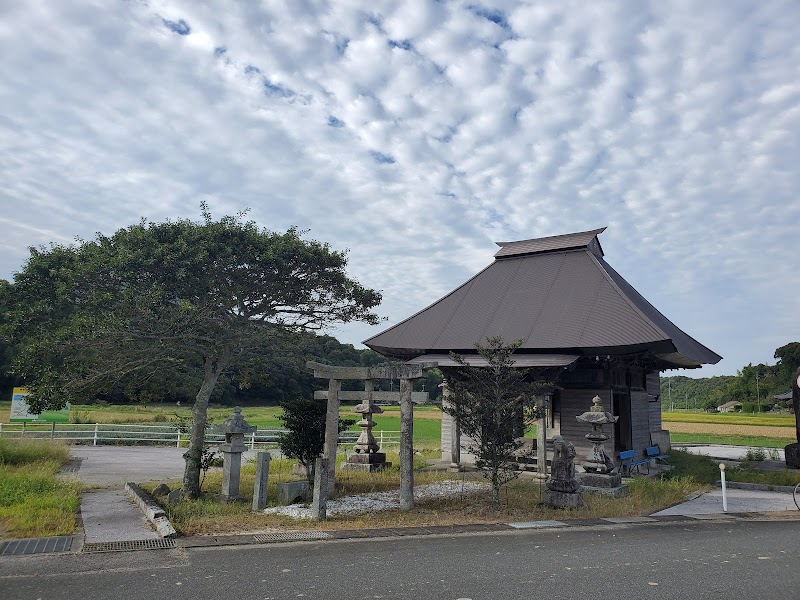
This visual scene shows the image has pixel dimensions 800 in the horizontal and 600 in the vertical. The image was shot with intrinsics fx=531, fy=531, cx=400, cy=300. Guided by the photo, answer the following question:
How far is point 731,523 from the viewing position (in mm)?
9742

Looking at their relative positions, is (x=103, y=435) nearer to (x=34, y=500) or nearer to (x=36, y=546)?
(x=34, y=500)

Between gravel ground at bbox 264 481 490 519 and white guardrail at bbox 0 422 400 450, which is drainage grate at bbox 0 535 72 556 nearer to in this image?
gravel ground at bbox 264 481 490 519

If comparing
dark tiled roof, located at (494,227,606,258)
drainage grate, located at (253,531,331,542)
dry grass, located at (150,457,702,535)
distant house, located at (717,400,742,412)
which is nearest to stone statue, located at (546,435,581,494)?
dry grass, located at (150,457,702,535)

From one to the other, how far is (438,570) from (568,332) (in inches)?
A: 401

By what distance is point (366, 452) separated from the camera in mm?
17344

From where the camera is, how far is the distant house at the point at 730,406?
3594 inches

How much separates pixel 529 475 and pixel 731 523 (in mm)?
6570

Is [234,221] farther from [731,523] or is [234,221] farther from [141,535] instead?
[731,523]

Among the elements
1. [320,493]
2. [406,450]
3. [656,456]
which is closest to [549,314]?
[656,456]

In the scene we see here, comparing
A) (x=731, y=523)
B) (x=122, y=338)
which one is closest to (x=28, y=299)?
(x=122, y=338)

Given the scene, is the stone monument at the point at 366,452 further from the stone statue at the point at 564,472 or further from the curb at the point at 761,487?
the curb at the point at 761,487

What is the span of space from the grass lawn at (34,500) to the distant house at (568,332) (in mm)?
9434

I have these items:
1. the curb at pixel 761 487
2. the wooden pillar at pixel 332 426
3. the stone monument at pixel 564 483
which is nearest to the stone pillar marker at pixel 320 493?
the wooden pillar at pixel 332 426

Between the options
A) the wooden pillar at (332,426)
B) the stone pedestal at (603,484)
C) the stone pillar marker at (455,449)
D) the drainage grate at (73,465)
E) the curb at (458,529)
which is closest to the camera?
the curb at (458,529)
